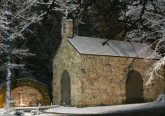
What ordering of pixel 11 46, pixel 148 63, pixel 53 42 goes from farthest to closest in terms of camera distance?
pixel 53 42 < pixel 148 63 < pixel 11 46

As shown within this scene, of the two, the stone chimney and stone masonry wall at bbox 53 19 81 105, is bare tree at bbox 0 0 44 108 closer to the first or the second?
the stone chimney

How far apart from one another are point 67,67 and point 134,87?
206 inches

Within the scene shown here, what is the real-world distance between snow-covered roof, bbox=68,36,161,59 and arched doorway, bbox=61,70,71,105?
229 centimetres

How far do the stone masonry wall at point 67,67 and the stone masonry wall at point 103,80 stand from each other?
52cm

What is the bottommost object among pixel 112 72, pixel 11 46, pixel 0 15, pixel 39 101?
pixel 39 101

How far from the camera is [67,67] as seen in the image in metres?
25.1

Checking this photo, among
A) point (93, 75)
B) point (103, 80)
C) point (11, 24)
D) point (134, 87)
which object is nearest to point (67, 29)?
point (11, 24)

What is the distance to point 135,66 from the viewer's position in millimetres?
26312

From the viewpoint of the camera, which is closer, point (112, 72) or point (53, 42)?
point (112, 72)

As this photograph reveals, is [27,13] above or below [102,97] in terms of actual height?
above

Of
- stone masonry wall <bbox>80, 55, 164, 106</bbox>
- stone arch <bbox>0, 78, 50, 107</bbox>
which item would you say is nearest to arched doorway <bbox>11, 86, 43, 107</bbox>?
stone arch <bbox>0, 78, 50, 107</bbox>

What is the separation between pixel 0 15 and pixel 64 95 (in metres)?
7.24

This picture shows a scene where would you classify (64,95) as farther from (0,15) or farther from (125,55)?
(0,15)

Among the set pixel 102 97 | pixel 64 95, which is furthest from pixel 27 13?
pixel 102 97
